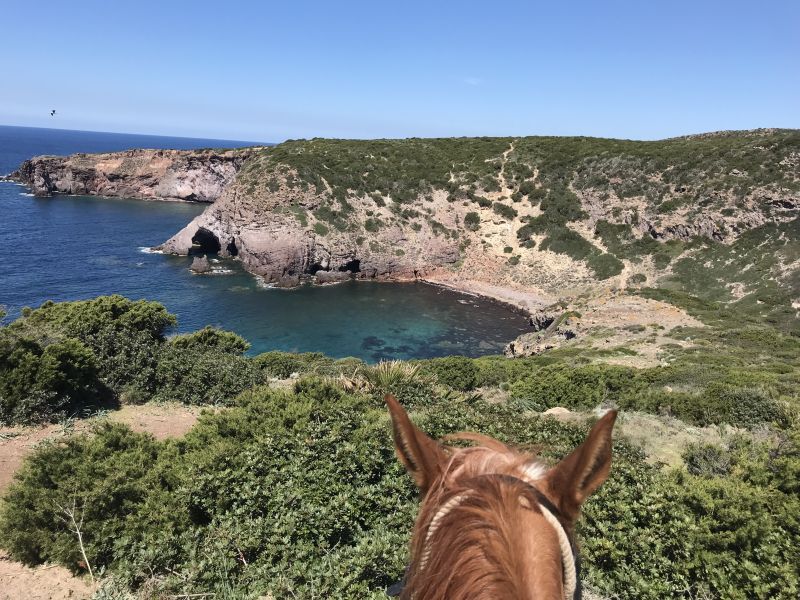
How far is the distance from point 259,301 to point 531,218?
33.0 metres

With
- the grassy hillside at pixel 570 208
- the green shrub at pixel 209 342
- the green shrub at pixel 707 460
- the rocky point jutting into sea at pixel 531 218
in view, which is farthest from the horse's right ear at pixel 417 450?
the grassy hillside at pixel 570 208

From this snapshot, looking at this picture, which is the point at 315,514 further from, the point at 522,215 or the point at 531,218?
the point at 522,215

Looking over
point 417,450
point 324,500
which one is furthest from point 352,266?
point 417,450

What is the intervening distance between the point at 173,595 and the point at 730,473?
23.6 ft

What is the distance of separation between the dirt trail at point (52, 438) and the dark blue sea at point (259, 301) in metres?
23.4

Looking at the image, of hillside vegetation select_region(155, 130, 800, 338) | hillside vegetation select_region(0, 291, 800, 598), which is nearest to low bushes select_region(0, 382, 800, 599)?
hillside vegetation select_region(0, 291, 800, 598)

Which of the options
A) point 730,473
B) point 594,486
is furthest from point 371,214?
point 594,486

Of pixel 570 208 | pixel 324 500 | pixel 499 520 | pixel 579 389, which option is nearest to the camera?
pixel 499 520

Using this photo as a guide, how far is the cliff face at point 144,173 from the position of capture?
302 ft

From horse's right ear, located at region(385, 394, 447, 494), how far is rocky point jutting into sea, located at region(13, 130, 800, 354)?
1568 inches

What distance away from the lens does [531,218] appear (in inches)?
2210

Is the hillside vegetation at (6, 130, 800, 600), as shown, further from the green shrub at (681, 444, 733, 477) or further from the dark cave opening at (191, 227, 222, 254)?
the dark cave opening at (191, 227, 222, 254)

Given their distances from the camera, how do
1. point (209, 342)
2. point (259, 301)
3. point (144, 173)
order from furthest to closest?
point (144, 173), point (259, 301), point (209, 342)

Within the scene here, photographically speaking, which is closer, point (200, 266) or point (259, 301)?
point (259, 301)
